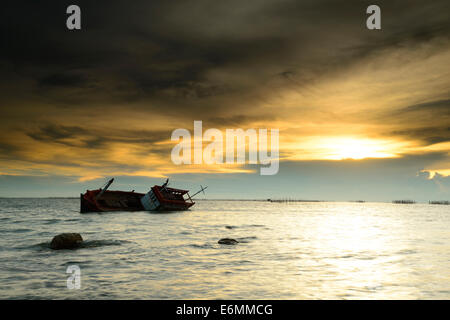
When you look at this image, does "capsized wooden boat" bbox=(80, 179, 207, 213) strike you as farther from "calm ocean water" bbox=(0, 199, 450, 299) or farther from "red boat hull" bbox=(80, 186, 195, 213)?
"calm ocean water" bbox=(0, 199, 450, 299)

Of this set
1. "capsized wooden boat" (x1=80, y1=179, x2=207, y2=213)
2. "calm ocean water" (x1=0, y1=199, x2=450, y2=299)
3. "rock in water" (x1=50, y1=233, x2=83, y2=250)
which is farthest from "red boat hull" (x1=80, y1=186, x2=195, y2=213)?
"rock in water" (x1=50, y1=233, x2=83, y2=250)

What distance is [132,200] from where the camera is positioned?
2721 inches

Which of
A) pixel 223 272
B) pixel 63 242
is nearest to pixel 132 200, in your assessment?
pixel 63 242

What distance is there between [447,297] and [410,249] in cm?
1307

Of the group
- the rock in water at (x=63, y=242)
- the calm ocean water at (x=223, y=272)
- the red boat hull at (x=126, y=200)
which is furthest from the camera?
the red boat hull at (x=126, y=200)

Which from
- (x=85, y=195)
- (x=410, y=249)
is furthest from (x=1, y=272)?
(x=85, y=195)

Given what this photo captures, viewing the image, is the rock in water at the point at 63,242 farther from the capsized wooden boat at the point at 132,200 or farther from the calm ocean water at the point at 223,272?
the capsized wooden boat at the point at 132,200

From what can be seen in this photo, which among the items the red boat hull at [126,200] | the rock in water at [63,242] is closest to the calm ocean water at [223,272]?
the rock in water at [63,242]

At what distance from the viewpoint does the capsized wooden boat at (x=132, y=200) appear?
5844cm

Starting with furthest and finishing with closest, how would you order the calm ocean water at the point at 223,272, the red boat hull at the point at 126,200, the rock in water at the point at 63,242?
the red boat hull at the point at 126,200 → the rock in water at the point at 63,242 → the calm ocean water at the point at 223,272

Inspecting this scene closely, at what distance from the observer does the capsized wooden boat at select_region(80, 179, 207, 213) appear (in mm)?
58438

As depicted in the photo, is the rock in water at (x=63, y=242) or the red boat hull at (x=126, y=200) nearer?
the rock in water at (x=63, y=242)

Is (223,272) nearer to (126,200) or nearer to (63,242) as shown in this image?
(63,242)
